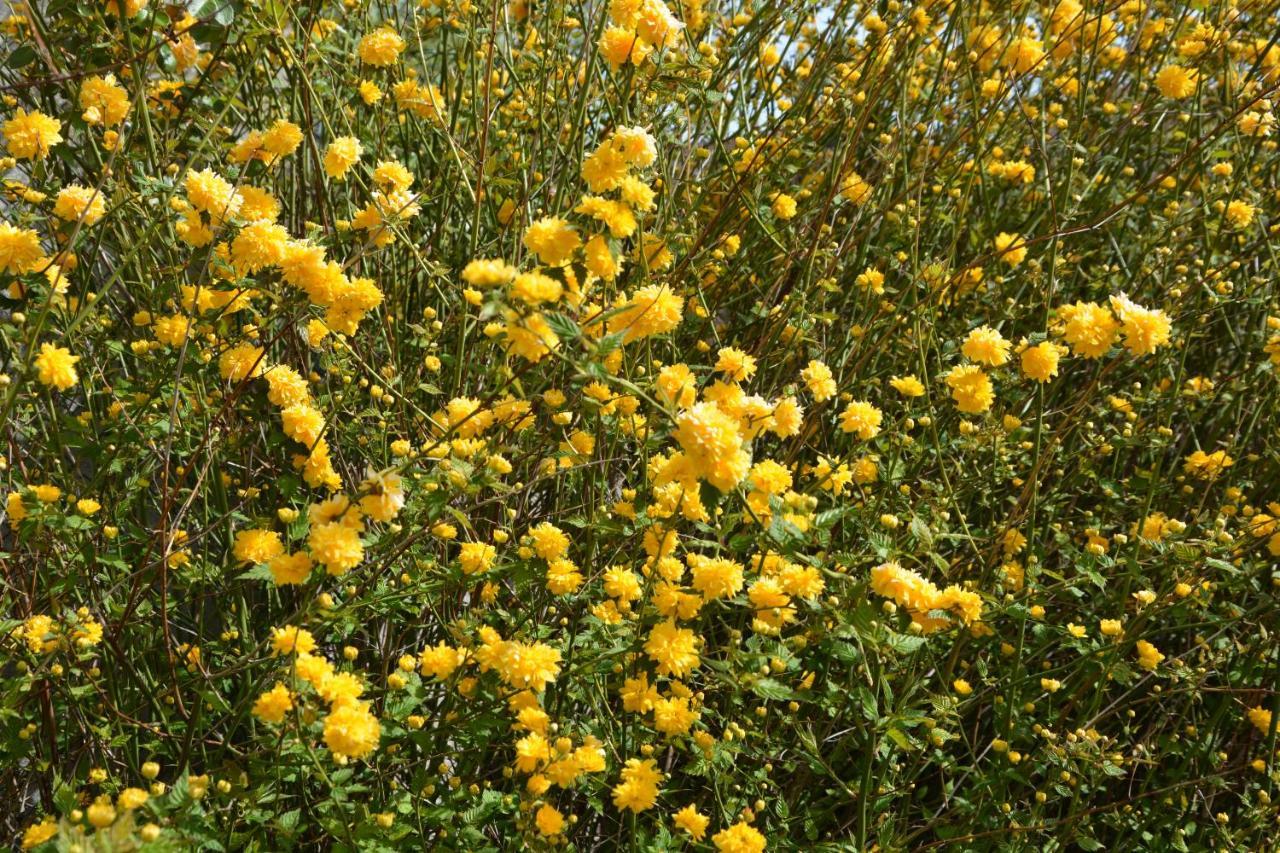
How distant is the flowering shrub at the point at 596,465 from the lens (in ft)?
5.76

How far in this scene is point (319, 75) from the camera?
273cm

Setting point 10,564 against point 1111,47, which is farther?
point 1111,47

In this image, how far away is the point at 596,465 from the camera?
2.30 meters

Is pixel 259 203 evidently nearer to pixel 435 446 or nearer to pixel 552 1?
pixel 435 446

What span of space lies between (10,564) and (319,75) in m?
1.39

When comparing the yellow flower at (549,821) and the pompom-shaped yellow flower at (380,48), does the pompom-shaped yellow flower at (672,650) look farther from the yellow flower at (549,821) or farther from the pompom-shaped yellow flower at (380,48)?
the pompom-shaped yellow flower at (380,48)

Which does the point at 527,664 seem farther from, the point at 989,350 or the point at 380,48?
the point at 380,48

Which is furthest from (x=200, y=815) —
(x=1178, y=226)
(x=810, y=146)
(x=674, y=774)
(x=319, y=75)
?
(x=1178, y=226)

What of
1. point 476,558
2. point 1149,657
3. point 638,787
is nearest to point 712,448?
point 476,558

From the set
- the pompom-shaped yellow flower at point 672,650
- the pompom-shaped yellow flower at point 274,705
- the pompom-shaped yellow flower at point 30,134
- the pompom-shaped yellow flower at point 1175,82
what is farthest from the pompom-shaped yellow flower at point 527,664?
the pompom-shaped yellow flower at point 1175,82

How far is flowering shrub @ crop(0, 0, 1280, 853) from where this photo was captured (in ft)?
5.76

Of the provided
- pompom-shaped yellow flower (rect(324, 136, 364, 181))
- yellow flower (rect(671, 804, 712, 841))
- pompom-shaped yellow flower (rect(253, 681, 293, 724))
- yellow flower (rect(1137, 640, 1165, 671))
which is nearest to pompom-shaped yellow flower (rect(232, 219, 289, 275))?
pompom-shaped yellow flower (rect(324, 136, 364, 181))

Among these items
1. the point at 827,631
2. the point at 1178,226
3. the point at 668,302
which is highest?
the point at 1178,226

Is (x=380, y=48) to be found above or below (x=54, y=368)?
above
